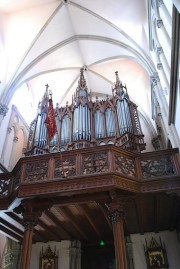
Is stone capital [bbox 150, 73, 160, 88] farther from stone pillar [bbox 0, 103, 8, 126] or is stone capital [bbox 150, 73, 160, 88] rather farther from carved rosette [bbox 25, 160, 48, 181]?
stone pillar [bbox 0, 103, 8, 126]

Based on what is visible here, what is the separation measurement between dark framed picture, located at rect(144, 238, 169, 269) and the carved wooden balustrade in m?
3.60

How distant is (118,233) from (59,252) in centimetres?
461

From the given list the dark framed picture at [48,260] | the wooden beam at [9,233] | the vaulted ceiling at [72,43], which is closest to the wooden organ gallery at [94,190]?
the wooden beam at [9,233]

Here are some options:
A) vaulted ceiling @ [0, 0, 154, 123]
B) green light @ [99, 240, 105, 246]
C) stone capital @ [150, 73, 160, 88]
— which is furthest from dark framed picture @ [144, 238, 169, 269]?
vaulted ceiling @ [0, 0, 154, 123]

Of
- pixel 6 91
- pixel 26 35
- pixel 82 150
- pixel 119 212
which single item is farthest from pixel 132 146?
pixel 26 35

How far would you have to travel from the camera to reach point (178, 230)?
10086mm

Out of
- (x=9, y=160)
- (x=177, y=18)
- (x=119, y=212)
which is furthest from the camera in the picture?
(x=9, y=160)

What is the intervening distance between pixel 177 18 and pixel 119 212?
4.70 metres

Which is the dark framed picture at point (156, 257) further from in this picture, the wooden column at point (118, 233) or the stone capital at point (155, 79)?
the stone capital at point (155, 79)

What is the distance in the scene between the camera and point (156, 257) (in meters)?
9.75

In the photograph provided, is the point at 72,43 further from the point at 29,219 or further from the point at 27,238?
the point at 27,238

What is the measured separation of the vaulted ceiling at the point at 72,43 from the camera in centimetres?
1222

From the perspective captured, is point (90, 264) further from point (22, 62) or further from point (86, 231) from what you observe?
point (22, 62)

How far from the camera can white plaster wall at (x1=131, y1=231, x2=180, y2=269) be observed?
971cm
